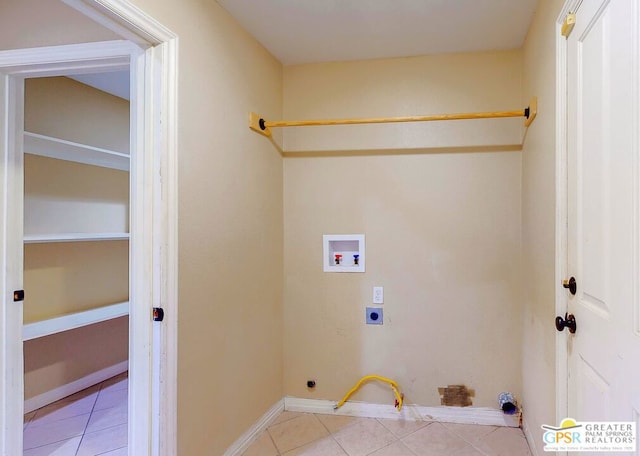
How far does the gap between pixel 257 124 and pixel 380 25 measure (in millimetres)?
913

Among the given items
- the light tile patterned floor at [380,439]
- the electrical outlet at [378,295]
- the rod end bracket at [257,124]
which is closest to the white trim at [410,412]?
the light tile patterned floor at [380,439]

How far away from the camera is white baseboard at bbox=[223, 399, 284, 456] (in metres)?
1.84

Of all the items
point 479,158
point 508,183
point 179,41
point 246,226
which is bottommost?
point 246,226

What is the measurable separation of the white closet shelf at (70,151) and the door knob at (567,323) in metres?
2.93

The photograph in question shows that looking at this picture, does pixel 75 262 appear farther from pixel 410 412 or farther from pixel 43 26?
pixel 410 412

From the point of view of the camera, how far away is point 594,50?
3.50 feet

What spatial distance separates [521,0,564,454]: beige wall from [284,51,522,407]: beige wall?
150mm

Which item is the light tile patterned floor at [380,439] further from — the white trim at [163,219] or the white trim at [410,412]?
the white trim at [163,219]

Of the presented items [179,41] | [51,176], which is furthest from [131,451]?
[51,176]

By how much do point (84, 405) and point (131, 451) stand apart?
1.54 metres

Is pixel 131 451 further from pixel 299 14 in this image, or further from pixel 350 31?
pixel 350 31

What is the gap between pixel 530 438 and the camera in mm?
1898

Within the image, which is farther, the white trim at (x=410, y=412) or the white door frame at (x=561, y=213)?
the white trim at (x=410, y=412)

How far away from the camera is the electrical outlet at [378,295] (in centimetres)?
231
